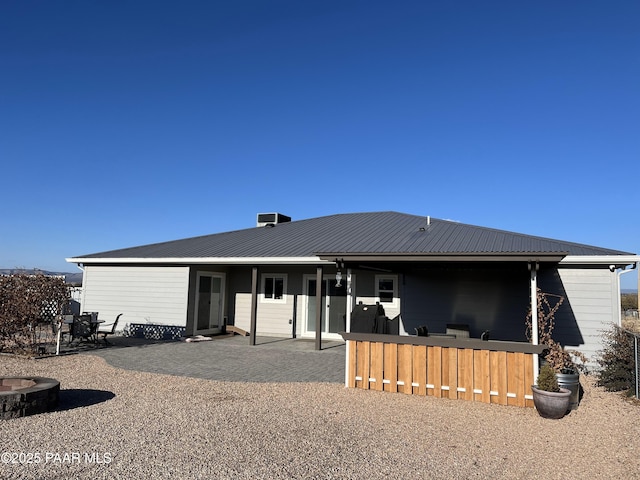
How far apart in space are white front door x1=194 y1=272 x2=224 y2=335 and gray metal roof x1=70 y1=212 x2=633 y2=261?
1038 mm

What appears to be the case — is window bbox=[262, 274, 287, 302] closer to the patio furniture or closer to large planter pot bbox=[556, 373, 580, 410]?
the patio furniture

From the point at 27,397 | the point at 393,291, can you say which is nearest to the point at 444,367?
the point at 393,291

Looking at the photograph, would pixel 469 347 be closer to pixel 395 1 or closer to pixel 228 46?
pixel 395 1

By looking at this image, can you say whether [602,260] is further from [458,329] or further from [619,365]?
[458,329]

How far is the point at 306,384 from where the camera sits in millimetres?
7699

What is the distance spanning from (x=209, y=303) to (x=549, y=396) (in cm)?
1106

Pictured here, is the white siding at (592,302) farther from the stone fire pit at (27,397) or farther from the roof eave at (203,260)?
the stone fire pit at (27,397)

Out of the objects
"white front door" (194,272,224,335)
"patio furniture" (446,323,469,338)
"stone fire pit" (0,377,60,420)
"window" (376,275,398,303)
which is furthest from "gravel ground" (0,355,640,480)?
"white front door" (194,272,224,335)

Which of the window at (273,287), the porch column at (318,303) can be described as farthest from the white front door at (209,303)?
the porch column at (318,303)

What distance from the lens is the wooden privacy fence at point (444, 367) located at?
671 cm

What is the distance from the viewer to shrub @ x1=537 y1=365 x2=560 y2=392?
240 inches

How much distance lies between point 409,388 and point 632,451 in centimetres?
314

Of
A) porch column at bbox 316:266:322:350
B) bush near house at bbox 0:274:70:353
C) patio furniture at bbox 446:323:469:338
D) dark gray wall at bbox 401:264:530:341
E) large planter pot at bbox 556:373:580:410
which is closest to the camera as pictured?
large planter pot at bbox 556:373:580:410

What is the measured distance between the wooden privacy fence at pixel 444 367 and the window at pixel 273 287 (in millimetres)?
7041
